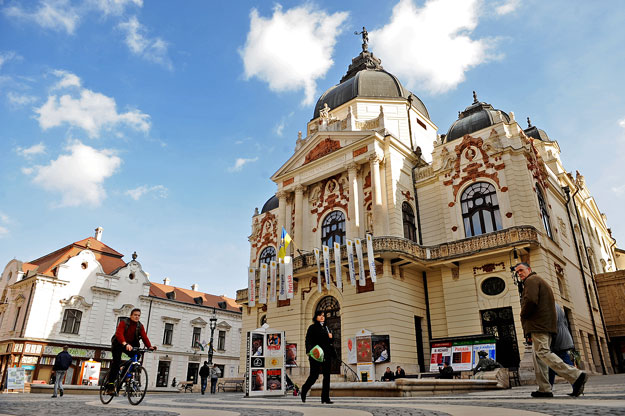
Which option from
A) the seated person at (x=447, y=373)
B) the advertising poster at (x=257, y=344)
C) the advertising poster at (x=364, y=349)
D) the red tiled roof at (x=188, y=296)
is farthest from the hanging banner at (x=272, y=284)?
the red tiled roof at (x=188, y=296)

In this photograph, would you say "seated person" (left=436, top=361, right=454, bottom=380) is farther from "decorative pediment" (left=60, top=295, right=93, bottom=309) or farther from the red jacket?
"decorative pediment" (left=60, top=295, right=93, bottom=309)

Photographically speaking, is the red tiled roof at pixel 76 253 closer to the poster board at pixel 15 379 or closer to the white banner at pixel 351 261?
the poster board at pixel 15 379

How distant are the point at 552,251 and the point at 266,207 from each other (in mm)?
20624

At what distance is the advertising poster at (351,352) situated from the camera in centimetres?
2144

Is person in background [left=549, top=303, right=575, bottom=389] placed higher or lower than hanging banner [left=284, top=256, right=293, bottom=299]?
lower

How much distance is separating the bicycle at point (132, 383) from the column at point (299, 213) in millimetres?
19286

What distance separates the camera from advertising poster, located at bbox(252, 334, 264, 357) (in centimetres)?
1586

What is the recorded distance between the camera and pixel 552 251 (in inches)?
869

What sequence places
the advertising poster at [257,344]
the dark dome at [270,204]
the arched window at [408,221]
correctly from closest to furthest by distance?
the advertising poster at [257,344]
the arched window at [408,221]
the dark dome at [270,204]

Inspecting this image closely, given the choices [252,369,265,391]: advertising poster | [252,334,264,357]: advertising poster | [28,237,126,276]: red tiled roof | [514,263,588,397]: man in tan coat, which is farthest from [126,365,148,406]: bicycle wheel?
[28,237,126,276]: red tiled roof

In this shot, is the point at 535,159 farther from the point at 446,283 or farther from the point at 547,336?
the point at 547,336

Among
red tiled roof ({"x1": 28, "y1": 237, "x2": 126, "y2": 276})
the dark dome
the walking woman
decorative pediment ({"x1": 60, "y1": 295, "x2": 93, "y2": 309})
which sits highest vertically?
the dark dome

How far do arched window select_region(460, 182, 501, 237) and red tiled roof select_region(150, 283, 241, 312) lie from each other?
2425cm

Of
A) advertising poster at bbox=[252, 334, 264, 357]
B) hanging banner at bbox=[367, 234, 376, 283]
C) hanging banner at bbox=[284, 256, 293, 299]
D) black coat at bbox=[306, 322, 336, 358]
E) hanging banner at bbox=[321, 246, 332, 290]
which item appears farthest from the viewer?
hanging banner at bbox=[284, 256, 293, 299]
